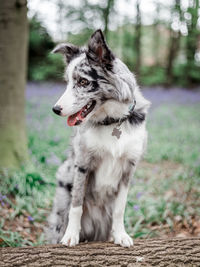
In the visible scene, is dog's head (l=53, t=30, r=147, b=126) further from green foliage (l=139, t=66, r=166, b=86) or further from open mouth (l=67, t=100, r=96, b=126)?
green foliage (l=139, t=66, r=166, b=86)

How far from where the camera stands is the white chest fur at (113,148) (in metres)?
2.51

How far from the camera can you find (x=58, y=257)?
7.38 ft

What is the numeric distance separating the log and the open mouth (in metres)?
1.07

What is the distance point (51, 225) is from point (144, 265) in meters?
1.16

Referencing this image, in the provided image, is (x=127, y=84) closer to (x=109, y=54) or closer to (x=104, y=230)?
(x=109, y=54)

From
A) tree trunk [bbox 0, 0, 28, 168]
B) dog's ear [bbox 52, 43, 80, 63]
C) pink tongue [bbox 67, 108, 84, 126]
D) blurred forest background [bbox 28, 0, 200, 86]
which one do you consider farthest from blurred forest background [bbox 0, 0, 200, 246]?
blurred forest background [bbox 28, 0, 200, 86]

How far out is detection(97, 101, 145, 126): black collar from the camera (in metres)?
2.55

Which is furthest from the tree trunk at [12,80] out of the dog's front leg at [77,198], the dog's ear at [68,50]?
the dog's front leg at [77,198]

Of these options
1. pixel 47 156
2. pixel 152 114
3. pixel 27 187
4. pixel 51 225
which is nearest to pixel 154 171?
pixel 47 156

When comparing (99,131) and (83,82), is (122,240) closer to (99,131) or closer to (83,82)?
(99,131)

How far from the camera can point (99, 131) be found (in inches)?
100

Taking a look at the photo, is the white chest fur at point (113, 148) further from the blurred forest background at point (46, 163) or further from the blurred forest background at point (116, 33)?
the blurred forest background at point (116, 33)

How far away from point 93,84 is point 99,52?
0.27 m

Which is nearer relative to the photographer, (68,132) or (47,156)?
(47,156)
